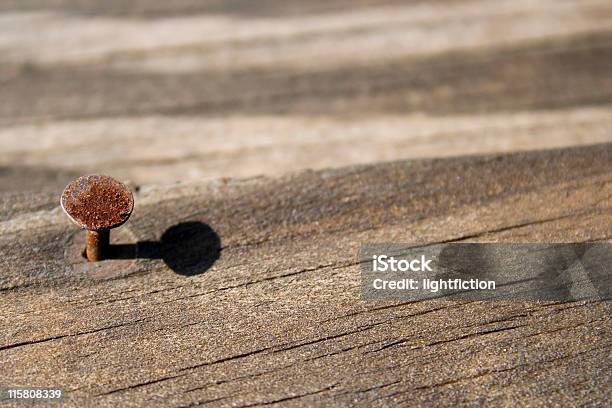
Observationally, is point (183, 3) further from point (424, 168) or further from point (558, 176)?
point (558, 176)

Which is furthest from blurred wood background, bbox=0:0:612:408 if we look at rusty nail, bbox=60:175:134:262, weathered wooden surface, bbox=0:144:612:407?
rusty nail, bbox=60:175:134:262

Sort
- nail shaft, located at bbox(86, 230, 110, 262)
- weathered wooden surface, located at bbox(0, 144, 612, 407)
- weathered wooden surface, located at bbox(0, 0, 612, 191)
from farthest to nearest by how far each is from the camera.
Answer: weathered wooden surface, located at bbox(0, 0, 612, 191) → nail shaft, located at bbox(86, 230, 110, 262) → weathered wooden surface, located at bbox(0, 144, 612, 407)

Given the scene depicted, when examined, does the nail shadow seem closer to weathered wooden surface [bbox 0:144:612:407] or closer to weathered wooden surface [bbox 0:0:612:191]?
weathered wooden surface [bbox 0:144:612:407]

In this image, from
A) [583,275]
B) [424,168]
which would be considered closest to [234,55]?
[424,168]

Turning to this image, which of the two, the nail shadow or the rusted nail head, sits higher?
the rusted nail head

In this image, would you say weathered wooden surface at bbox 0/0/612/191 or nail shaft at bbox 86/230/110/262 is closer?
nail shaft at bbox 86/230/110/262

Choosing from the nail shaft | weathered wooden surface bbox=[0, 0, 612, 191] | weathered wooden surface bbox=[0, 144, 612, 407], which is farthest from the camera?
weathered wooden surface bbox=[0, 0, 612, 191]

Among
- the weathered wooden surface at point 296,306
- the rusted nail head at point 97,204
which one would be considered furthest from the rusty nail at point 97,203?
the weathered wooden surface at point 296,306
